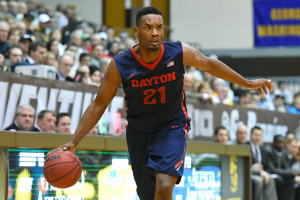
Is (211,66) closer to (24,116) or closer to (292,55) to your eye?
(24,116)

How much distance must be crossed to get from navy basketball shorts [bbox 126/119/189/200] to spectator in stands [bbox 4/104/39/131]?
8.03 ft

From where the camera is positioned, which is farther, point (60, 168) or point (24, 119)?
point (24, 119)

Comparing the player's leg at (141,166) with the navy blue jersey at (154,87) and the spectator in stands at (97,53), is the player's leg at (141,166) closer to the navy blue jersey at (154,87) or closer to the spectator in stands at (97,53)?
the navy blue jersey at (154,87)

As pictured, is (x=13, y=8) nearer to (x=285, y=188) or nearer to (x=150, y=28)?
(x=285, y=188)

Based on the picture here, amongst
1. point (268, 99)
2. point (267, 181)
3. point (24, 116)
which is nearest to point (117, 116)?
point (24, 116)

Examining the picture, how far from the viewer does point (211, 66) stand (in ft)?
16.8

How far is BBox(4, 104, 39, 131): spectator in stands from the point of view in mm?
7273

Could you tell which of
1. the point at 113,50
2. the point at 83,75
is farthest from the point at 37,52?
the point at 113,50

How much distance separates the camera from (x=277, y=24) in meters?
22.1

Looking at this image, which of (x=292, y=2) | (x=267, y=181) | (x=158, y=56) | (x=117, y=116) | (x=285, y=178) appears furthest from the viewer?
(x=292, y=2)

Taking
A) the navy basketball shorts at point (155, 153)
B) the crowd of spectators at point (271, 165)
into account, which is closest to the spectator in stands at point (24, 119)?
the navy basketball shorts at point (155, 153)

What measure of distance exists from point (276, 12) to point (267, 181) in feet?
44.1

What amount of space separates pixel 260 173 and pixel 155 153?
534 centimetres

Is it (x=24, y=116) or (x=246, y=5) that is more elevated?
(x=246, y=5)
